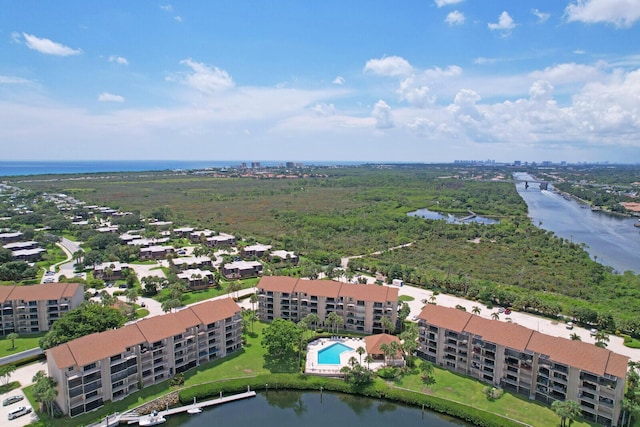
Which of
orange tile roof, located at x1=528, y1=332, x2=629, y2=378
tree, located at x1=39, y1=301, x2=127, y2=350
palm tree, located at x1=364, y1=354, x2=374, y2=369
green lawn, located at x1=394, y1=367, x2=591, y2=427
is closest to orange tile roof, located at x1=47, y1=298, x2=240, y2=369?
tree, located at x1=39, y1=301, x2=127, y2=350

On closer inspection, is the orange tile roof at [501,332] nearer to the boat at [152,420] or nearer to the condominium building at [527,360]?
the condominium building at [527,360]

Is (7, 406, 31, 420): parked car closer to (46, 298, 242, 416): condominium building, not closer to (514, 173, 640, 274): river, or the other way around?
(46, 298, 242, 416): condominium building

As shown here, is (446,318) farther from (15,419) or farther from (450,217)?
(450,217)

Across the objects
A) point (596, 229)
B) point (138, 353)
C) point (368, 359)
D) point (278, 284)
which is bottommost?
point (596, 229)

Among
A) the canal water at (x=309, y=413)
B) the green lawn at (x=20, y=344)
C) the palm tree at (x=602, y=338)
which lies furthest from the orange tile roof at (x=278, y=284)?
the palm tree at (x=602, y=338)

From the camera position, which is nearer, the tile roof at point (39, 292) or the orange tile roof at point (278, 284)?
the tile roof at point (39, 292)

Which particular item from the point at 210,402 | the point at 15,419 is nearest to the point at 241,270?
the point at 210,402
